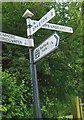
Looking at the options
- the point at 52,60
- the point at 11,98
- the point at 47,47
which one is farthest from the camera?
the point at 52,60

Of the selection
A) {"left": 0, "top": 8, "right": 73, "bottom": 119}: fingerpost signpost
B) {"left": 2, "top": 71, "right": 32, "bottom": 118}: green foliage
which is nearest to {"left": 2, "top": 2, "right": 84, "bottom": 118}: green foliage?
{"left": 2, "top": 71, "right": 32, "bottom": 118}: green foliage

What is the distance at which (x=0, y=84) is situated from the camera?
9.76ft

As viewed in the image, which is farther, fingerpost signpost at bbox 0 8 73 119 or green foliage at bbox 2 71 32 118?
green foliage at bbox 2 71 32 118

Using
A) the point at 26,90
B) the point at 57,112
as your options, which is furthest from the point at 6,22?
the point at 57,112

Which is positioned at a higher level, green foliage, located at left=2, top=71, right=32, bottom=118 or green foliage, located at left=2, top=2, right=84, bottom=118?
green foliage, located at left=2, top=2, right=84, bottom=118

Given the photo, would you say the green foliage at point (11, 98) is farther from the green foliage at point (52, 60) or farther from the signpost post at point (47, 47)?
the signpost post at point (47, 47)

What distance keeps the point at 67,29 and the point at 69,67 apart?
2.15m

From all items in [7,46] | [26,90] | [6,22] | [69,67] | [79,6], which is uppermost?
[79,6]

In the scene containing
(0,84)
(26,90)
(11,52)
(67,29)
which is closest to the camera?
(67,29)

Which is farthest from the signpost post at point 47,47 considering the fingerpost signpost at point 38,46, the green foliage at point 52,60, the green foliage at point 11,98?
the green foliage at point 52,60

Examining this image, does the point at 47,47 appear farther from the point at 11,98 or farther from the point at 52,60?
the point at 52,60

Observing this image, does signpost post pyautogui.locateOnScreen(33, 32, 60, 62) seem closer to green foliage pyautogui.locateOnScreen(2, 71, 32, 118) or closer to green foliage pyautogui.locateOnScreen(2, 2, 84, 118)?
green foliage pyautogui.locateOnScreen(2, 71, 32, 118)

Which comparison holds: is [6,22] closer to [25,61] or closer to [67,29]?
[25,61]

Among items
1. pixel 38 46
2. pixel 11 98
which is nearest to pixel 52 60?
pixel 11 98
